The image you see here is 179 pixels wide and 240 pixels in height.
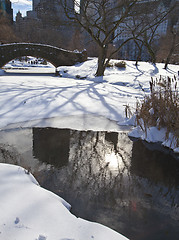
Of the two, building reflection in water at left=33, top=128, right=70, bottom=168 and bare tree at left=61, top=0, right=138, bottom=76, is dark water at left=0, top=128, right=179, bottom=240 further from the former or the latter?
bare tree at left=61, top=0, right=138, bottom=76

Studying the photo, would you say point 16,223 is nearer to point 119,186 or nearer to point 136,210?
point 136,210

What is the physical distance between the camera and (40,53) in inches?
740

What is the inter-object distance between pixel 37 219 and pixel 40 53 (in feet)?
62.0

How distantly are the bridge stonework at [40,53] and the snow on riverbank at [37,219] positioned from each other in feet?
57.9

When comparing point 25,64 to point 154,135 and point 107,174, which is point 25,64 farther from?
point 107,174

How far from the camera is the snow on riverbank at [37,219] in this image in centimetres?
165

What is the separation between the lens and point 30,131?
4684mm

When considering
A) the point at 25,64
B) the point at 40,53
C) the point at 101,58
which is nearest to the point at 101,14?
the point at 101,58

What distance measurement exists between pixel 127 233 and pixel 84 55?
66.8 ft

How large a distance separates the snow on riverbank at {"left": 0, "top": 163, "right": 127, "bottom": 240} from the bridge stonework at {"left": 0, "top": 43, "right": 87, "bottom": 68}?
57.9 ft

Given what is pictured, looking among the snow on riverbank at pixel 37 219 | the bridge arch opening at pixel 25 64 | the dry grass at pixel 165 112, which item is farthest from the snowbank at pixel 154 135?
the bridge arch opening at pixel 25 64

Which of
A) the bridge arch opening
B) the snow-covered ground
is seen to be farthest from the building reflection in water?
the bridge arch opening

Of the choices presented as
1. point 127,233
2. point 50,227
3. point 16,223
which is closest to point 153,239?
point 127,233

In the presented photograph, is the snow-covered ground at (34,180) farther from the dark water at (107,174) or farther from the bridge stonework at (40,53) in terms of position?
the bridge stonework at (40,53)
